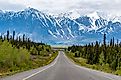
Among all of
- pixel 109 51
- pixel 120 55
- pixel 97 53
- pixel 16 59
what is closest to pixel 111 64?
pixel 120 55

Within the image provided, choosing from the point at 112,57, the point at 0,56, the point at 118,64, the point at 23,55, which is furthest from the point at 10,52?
the point at 112,57

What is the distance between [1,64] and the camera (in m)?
74.9

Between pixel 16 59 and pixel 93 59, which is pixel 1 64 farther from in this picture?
pixel 93 59

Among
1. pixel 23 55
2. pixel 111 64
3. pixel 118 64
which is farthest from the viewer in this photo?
pixel 111 64

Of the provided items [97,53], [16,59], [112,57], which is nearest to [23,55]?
[16,59]

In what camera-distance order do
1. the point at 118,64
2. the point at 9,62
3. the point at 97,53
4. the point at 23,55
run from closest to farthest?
the point at 9,62 → the point at 23,55 → the point at 118,64 → the point at 97,53

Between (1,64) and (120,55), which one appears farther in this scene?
(120,55)

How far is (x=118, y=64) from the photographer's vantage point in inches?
4712

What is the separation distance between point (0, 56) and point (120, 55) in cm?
6065

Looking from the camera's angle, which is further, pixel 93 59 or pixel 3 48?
pixel 93 59

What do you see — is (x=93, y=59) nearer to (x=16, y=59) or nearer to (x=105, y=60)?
(x=105, y=60)

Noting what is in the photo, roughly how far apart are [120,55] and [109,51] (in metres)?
19.2

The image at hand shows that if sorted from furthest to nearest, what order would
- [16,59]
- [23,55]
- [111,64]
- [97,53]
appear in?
1. [97,53]
2. [111,64]
3. [23,55]
4. [16,59]

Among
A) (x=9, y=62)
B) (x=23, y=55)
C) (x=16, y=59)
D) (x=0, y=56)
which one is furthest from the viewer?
(x=23, y=55)
